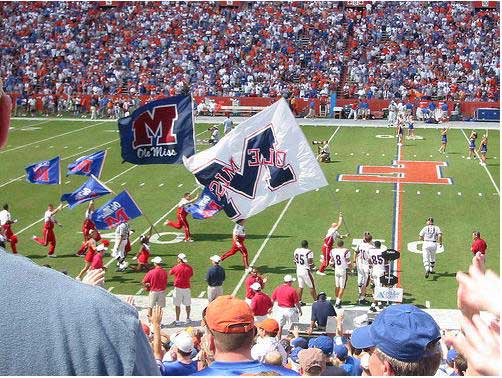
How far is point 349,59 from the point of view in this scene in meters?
47.2

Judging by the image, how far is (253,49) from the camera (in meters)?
47.9

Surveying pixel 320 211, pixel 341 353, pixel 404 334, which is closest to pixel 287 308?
pixel 341 353

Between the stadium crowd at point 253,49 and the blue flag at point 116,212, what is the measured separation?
93.3ft

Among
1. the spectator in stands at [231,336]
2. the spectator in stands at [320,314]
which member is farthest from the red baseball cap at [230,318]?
the spectator in stands at [320,314]

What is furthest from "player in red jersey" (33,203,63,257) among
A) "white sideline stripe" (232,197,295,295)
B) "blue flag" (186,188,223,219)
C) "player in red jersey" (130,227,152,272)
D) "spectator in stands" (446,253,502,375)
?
"spectator in stands" (446,253,502,375)

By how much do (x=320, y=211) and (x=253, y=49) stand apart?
28.0 m

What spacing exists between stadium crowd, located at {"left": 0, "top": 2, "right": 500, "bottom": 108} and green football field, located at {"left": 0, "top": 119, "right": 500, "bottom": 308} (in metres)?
11.6

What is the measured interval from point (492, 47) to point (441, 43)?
2.93 m

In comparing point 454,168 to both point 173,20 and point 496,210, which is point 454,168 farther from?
point 173,20

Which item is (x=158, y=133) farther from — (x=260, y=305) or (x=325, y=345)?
(x=325, y=345)

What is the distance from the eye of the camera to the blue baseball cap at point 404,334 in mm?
3314

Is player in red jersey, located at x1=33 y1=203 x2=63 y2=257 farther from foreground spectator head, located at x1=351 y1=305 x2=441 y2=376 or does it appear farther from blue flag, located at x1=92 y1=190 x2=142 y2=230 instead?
foreground spectator head, located at x1=351 y1=305 x2=441 y2=376

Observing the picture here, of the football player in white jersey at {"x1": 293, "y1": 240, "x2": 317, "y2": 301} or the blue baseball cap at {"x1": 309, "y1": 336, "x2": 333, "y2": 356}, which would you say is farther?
the football player in white jersey at {"x1": 293, "y1": 240, "x2": 317, "y2": 301}

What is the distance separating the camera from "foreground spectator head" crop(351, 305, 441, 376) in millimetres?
3314
